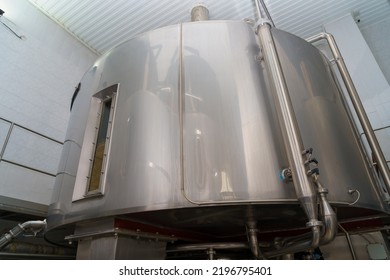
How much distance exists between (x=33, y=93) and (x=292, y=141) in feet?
11.6

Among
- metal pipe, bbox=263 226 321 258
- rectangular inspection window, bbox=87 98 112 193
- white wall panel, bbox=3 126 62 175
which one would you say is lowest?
metal pipe, bbox=263 226 321 258

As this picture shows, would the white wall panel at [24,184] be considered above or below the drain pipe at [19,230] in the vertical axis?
above

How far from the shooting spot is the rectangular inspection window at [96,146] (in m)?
1.69

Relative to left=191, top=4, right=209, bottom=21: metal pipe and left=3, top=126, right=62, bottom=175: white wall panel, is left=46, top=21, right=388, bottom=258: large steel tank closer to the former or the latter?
left=191, top=4, right=209, bottom=21: metal pipe

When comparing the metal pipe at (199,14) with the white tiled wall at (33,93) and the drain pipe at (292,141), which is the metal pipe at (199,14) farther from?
the white tiled wall at (33,93)

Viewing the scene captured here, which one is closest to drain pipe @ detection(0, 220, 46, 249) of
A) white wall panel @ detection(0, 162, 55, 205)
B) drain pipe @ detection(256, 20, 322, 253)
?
white wall panel @ detection(0, 162, 55, 205)

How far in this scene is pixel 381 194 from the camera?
1735mm

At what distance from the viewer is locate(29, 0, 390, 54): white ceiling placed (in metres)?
4.03

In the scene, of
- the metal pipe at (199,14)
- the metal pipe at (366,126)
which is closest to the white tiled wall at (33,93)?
the metal pipe at (199,14)

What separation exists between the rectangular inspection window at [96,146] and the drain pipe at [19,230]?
2.56 ft

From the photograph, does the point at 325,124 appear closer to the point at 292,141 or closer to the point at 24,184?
the point at 292,141

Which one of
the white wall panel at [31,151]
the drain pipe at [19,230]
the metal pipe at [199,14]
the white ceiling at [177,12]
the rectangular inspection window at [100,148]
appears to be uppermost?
the white ceiling at [177,12]

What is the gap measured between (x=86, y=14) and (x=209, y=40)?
10.8 ft
